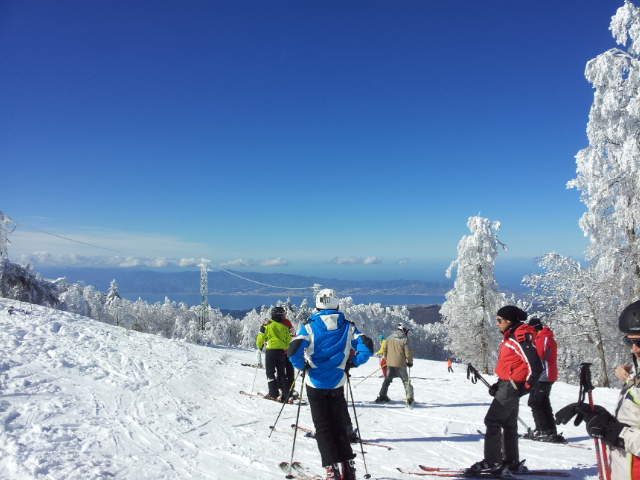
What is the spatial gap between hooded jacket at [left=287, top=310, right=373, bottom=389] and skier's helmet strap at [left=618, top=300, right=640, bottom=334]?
2.77 meters

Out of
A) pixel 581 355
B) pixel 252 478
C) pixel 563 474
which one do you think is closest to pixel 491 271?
pixel 581 355

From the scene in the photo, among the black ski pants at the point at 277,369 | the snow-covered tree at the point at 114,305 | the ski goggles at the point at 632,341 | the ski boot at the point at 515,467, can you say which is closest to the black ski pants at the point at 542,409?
the ski boot at the point at 515,467

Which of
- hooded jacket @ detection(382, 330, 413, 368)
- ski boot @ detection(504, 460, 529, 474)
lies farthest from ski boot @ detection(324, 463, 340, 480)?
hooded jacket @ detection(382, 330, 413, 368)

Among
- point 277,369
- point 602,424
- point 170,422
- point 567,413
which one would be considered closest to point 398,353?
point 277,369

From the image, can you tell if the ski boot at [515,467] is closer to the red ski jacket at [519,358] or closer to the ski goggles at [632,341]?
the red ski jacket at [519,358]

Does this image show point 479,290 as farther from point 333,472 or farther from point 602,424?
point 602,424

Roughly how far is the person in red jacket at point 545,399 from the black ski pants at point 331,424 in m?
3.78

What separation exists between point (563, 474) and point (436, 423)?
2931 millimetres

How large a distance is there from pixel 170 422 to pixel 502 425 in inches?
222

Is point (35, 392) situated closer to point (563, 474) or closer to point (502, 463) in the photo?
point (502, 463)

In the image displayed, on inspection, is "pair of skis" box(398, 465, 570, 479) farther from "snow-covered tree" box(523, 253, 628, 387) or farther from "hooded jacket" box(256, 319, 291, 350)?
"snow-covered tree" box(523, 253, 628, 387)

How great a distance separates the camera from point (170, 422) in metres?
6.68

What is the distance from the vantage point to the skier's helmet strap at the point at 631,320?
2.55m

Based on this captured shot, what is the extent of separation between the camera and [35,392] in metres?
6.78
